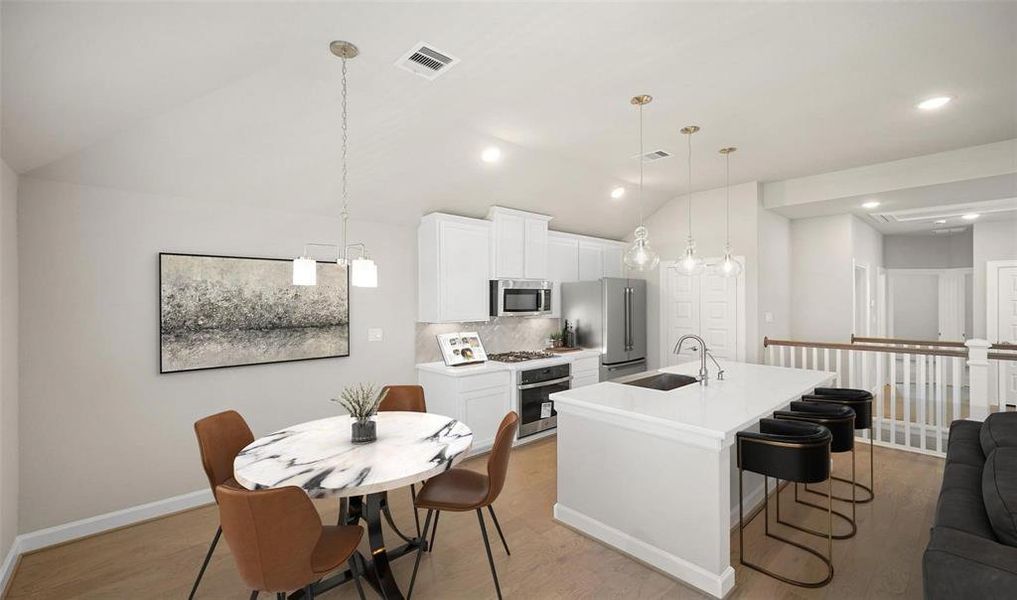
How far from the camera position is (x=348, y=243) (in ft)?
13.3

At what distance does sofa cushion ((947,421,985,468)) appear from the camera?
2.35 m

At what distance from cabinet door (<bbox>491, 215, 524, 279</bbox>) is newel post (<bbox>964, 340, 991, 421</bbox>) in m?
4.18

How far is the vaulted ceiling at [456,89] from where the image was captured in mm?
2012

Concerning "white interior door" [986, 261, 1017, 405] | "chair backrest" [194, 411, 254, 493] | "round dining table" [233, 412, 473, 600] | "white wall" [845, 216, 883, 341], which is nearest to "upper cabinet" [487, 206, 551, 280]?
"round dining table" [233, 412, 473, 600]

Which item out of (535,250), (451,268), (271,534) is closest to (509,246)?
(535,250)

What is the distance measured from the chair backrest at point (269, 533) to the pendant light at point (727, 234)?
370cm

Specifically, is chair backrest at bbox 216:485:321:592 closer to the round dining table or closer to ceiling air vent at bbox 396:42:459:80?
the round dining table

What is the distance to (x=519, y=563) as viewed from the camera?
257 cm

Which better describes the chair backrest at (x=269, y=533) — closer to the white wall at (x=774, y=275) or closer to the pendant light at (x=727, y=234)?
the pendant light at (x=727, y=234)

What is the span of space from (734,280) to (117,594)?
599 centimetres

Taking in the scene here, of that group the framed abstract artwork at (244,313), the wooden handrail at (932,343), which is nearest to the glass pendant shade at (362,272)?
the framed abstract artwork at (244,313)

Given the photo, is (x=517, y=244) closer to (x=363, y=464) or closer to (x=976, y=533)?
(x=363, y=464)

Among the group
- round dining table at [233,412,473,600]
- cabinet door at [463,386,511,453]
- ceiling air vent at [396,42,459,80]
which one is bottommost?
cabinet door at [463,386,511,453]

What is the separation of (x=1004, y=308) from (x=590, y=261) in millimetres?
5529
